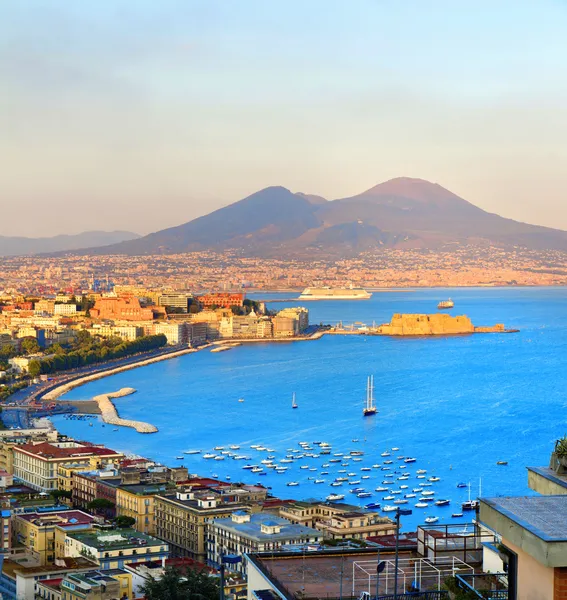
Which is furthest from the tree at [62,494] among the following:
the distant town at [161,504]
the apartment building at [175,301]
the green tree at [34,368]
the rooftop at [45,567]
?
the apartment building at [175,301]

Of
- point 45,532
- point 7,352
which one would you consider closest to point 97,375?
point 7,352

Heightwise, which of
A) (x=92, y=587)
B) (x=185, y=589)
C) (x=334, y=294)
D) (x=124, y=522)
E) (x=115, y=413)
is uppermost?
(x=185, y=589)

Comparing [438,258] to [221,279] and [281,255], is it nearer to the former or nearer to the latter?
[281,255]

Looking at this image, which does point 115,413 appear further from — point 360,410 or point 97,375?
point 97,375

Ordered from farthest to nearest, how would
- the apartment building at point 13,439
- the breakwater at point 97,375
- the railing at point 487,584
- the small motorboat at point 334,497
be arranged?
the breakwater at point 97,375
the apartment building at point 13,439
the small motorboat at point 334,497
the railing at point 487,584

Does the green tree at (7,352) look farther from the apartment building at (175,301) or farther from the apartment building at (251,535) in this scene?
the apartment building at (251,535)

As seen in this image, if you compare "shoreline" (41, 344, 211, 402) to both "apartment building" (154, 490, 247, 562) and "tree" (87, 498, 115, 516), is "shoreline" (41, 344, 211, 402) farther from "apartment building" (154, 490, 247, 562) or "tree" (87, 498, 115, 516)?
"apartment building" (154, 490, 247, 562)
